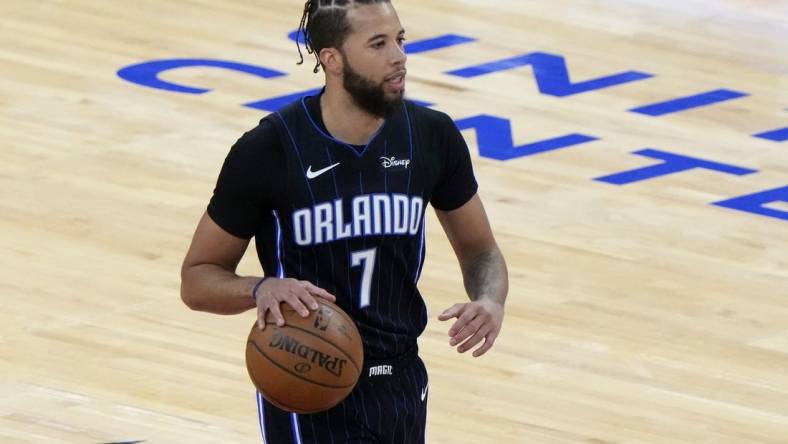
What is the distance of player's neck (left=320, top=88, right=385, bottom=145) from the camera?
4.50 metres

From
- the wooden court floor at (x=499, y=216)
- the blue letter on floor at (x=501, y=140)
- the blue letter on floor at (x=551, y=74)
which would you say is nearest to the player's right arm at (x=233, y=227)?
Answer: the wooden court floor at (x=499, y=216)

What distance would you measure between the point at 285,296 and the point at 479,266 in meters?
0.74

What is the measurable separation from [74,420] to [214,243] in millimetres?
2128

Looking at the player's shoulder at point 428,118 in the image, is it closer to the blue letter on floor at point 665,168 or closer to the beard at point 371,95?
the beard at point 371,95

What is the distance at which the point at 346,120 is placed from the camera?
4.52 m

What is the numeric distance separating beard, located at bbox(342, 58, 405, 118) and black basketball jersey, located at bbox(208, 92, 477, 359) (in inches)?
5.4

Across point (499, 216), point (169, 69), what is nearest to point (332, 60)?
point (499, 216)

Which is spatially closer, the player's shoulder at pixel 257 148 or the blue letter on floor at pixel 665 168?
the player's shoulder at pixel 257 148

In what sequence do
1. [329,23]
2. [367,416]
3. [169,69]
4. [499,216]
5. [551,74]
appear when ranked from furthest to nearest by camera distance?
[551,74], [169,69], [499,216], [367,416], [329,23]

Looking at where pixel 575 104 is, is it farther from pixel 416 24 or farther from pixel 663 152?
pixel 416 24

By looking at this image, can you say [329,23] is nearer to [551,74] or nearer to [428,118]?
[428,118]

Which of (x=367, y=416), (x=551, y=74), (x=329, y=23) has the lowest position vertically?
(x=551, y=74)

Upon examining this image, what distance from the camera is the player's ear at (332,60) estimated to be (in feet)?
14.6

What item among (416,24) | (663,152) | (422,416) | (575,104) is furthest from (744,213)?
(422,416)
